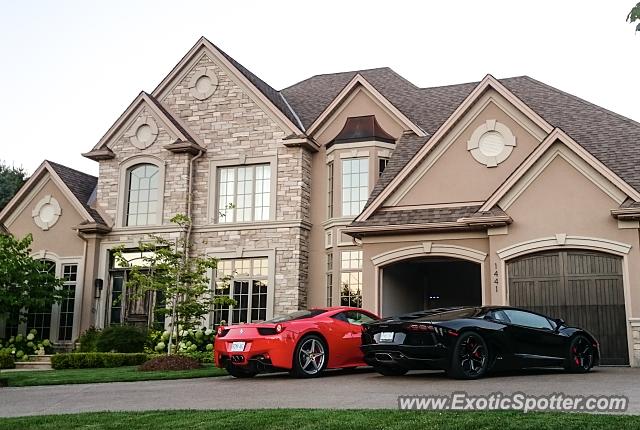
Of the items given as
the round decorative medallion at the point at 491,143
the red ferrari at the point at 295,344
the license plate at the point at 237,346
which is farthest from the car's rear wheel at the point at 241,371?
the round decorative medallion at the point at 491,143

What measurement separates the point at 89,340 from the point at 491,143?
12226mm

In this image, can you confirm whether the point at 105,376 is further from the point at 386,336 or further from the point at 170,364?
the point at 386,336

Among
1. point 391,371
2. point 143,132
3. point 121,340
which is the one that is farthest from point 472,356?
point 143,132

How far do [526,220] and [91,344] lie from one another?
1227 cm

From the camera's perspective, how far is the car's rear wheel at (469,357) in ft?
33.2

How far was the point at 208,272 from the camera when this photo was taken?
2183 cm

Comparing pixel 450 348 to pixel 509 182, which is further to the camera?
pixel 509 182

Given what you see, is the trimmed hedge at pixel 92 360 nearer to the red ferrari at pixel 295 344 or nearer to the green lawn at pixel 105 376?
the green lawn at pixel 105 376

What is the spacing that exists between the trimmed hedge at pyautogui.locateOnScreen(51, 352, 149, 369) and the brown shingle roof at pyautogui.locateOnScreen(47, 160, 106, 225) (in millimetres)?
6010

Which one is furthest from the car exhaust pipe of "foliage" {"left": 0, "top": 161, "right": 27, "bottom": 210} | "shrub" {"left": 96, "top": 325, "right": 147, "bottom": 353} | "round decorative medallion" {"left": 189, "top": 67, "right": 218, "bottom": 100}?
"foliage" {"left": 0, "top": 161, "right": 27, "bottom": 210}

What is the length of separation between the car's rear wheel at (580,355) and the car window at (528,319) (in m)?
0.53

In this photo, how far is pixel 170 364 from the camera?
14242mm

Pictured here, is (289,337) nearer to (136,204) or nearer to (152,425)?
(152,425)

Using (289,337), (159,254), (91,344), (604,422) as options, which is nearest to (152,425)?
(604,422)
